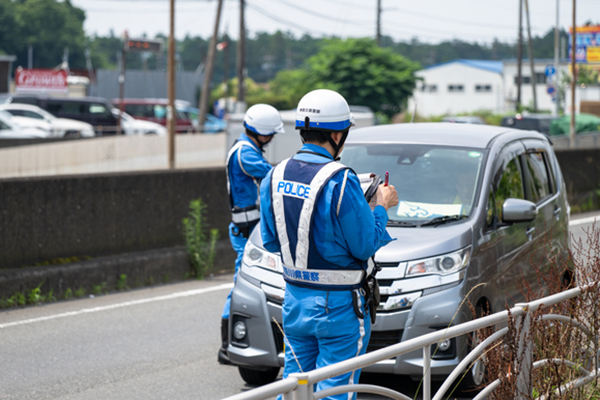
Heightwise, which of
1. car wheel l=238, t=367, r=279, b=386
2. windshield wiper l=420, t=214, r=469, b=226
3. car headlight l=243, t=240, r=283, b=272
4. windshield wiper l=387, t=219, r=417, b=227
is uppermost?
windshield wiper l=420, t=214, r=469, b=226

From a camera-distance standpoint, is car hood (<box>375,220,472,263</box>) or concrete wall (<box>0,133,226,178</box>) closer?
car hood (<box>375,220,472,263</box>)

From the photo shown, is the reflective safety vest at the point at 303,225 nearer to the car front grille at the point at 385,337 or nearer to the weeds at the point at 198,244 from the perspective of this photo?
the car front grille at the point at 385,337

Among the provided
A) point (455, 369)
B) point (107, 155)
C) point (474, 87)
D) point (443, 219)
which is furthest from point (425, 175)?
point (474, 87)

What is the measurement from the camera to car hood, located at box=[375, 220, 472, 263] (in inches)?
196

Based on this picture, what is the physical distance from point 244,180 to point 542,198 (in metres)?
2.54

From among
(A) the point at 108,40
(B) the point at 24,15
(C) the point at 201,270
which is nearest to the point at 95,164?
(C) the point at 201,270

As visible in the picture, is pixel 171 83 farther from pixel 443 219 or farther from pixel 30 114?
pixel 30 114

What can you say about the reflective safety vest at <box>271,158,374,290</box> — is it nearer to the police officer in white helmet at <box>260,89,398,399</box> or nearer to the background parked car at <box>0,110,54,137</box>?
the police officer in white helmet at <box>260,89,398,399</box>

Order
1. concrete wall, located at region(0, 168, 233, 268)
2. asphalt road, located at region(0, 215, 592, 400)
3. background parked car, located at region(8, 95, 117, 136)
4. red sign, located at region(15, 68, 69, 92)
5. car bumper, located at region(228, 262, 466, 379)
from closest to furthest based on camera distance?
car bumper, located at region(228, 262, 466, 379)
asphalt road, located at region(0, 215, 592, 400)
concrete wall, located at region(0, 168, 233, 268)
background parked car, located at region(8, 95, 117, 136)
red sign, located at region(15, 68, 69, 92)

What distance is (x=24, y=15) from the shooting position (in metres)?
112

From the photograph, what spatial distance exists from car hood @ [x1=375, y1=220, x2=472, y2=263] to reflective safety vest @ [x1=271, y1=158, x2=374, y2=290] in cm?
140

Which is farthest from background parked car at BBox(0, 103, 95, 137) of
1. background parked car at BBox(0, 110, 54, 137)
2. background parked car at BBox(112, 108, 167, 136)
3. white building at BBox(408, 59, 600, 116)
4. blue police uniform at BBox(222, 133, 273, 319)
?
white building at BBox(408, 59, 600, 116)

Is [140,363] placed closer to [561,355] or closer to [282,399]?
[561,355]

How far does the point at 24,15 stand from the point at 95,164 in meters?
101
